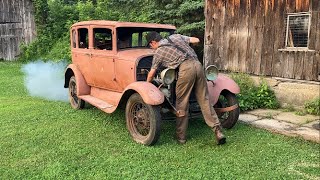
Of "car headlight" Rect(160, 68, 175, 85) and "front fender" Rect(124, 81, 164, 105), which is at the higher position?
"car headlight" Rect(160, 68, 175, 85)

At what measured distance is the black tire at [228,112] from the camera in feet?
21.0

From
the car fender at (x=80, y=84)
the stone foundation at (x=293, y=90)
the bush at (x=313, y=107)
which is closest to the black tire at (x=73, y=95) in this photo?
the car fender at (x=80, y=84)

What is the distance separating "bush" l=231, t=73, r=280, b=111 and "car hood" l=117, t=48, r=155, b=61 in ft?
8.36

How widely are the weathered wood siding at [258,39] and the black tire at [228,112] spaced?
227 cm

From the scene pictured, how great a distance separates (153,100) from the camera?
17.8ft

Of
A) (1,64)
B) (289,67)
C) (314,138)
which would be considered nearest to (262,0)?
(289,67)

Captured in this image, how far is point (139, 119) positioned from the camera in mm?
5922

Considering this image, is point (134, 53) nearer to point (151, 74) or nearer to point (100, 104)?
point (151, 74)

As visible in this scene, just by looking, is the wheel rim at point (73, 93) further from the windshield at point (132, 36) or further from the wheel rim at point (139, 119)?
the wheel rim at point (139, 119)

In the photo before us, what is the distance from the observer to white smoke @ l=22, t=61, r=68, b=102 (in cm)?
955

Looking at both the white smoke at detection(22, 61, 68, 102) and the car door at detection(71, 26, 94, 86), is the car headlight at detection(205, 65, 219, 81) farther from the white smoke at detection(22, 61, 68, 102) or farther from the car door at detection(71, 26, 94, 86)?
the white smoke at detection(22, 61, 68, 102)

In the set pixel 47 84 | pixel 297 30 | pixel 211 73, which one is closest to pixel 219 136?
pixel 211 73

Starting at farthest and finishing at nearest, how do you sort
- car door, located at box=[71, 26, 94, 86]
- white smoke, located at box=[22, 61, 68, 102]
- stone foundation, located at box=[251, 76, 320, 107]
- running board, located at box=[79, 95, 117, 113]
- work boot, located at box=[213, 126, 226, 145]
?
white smoke, located at box=[22, 61, 68, 102] → stone foundation, located at box=[251, 76, 320, 107] → car door, located at box=[71, 26, 94, 86] → running board, located at box=[79, 95, 117, 113] → work boot, located at box=[213, 126, 226, 145]

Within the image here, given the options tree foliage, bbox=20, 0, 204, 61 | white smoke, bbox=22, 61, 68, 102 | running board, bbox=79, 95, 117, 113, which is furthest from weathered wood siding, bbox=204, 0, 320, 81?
tree foliage, bbox=20, 0, 204, 61
